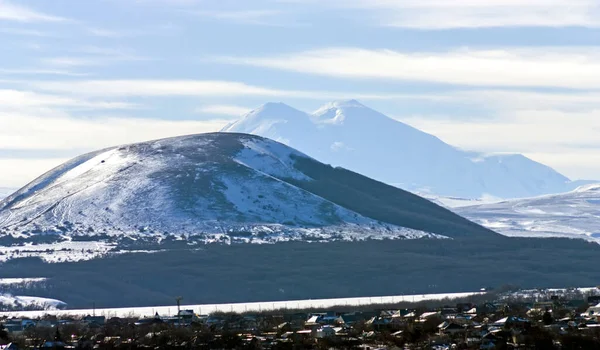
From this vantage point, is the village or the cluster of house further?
the cluster of house

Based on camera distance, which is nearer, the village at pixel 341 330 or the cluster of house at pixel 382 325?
the village at pixel 341 330

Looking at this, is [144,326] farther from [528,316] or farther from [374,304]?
[374,304]

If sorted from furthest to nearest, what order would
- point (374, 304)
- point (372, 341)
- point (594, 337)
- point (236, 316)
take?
point (374, 304)
point (236, 316)
point (372, 341)
point (594, 337)

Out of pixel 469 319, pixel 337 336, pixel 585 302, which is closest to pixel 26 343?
pixel 337 336

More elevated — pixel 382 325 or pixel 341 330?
pixel 382 325
